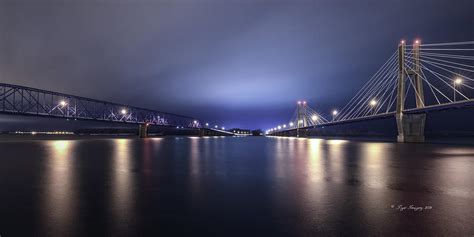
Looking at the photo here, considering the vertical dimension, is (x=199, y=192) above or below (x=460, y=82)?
below

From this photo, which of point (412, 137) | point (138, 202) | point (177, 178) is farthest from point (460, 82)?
point (138, 202)

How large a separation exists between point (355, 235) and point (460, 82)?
235ft

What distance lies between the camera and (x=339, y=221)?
797cm

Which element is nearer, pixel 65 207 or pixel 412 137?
pixel 65 207

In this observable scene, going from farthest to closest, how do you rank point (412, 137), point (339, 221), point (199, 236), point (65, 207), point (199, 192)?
1. point (412, 137)
2. point (199, 192)
3. point (65, 207)
4. point (339, 221)
5. point (199, 236)

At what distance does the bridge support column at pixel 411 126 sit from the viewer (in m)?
70.3

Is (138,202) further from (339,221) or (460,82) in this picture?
(460,82)

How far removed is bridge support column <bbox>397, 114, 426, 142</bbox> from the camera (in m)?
70.3

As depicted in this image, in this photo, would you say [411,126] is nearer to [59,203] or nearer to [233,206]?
[233,206]
